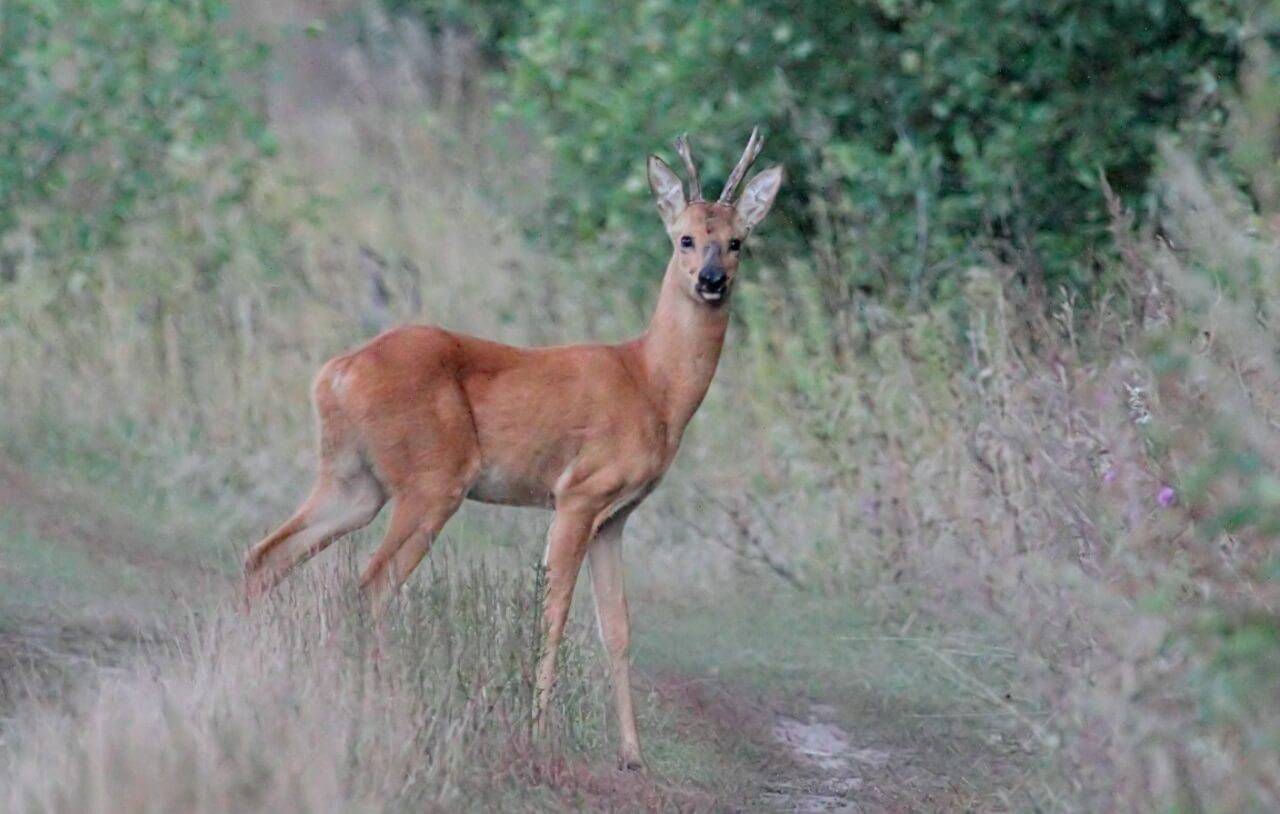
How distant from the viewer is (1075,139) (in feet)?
40.4

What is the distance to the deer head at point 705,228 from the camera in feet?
26.6

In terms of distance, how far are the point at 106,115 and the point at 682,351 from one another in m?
6.21

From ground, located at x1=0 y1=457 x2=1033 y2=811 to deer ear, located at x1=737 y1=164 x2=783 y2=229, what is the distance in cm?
171

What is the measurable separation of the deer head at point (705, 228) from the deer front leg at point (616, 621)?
3.04ft

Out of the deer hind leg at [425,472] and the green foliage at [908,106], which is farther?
the green foliage at [908,106]

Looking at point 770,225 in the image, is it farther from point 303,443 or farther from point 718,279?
point 718,279

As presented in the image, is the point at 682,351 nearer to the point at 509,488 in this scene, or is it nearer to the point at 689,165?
the point at 689,165

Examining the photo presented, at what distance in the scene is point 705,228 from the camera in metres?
8.12

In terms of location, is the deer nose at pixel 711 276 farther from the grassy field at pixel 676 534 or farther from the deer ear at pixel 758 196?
the grassy field at pixel 676 534

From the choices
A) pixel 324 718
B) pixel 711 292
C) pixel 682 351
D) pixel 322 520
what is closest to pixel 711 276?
pixel 711 292

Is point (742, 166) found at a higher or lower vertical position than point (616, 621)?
higher

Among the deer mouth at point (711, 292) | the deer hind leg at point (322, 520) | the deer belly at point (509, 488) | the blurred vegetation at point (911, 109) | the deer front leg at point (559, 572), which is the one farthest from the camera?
the blurred vegetation at point (911, 109)

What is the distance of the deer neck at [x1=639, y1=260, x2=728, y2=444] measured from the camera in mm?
8203

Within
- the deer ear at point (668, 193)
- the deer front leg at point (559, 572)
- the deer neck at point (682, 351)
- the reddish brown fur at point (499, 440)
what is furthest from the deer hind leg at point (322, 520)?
the deer ear at point (668, 193)
